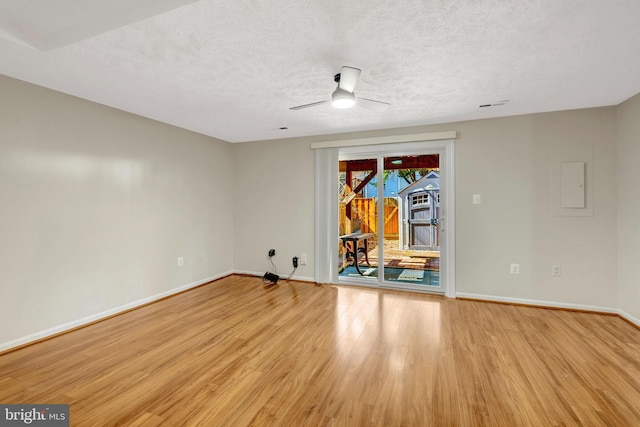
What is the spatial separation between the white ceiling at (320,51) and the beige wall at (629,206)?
10.3 inches

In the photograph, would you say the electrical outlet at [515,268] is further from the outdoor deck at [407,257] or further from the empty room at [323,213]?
the outdoor deck at [407,257]

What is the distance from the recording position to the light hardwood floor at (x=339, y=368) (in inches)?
64.0

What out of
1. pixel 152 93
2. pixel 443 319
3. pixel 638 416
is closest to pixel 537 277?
pixel 443 319

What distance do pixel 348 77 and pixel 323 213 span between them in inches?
92.9

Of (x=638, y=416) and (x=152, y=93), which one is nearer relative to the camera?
(x=638, y=416)

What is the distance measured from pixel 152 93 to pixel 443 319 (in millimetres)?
3677

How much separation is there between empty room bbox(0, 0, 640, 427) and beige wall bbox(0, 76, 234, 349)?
0.02 meters

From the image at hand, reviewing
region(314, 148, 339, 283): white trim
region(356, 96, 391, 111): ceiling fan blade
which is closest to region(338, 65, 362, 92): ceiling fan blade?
region(356, 96, 391, 111): ceiling fan blade

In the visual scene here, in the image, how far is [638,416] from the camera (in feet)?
5.21

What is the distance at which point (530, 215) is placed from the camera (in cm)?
333

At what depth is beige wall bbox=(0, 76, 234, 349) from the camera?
236 cm

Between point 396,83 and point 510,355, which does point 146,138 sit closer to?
point 396,83

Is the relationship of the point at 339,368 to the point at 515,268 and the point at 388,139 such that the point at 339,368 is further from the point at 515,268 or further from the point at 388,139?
the point at 388,139
